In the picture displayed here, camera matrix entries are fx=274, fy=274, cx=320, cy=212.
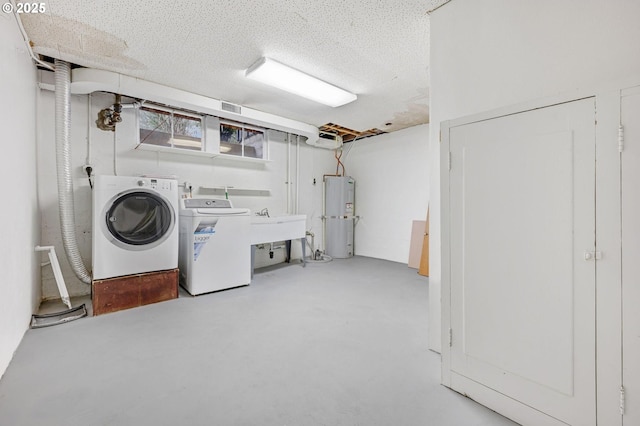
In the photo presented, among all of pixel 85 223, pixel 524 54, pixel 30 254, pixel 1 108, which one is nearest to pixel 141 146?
pixel 85 223

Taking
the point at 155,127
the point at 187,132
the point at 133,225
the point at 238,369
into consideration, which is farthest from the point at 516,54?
the point at 155,127

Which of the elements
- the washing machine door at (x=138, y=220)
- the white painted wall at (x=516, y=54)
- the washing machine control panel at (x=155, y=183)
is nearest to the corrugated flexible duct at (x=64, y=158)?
the washing machine door at (x=138, y=220)

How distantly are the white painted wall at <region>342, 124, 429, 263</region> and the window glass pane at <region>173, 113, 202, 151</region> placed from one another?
3.30 m

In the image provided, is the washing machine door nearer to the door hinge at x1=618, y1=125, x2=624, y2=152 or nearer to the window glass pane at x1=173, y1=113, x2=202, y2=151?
the window glass pane at x1=173, y1=113, x2=202, y2=151

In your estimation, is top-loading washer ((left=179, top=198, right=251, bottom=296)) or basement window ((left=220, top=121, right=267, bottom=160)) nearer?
top-loading washer ((left=179, top=198, right=251, bottom=296))

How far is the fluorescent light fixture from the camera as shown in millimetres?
2820

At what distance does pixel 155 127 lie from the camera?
371 centimetres

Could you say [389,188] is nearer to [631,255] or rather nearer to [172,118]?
[172,118]

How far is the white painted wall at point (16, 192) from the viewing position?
5.74 ft

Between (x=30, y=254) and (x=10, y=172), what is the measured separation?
98cm

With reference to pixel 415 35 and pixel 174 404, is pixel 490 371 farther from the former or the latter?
pixel 415 35

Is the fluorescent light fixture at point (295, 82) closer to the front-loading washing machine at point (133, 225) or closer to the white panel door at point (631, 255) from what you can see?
the front-loading washing machine at point (133, 225)

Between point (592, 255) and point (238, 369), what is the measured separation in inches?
80.1

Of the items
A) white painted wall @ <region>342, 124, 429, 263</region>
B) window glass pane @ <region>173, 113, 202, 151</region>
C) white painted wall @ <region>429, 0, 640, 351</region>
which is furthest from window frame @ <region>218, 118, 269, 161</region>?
white painted wall @ <region>429, 0, 640, 351</region>
